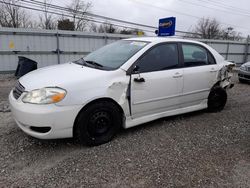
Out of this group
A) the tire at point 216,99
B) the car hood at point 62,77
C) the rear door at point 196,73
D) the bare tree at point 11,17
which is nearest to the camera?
the car hood at point 62,77

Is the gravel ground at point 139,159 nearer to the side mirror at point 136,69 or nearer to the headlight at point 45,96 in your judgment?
the headlight at point 45,96

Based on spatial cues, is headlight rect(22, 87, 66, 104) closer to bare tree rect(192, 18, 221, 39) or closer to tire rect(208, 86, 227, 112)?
tire rect(208, 86, 227, 112)

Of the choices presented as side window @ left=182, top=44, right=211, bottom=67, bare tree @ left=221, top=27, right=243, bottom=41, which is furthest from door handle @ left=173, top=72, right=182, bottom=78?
bare tree @ left=221, top=27, right=243, bottom=41

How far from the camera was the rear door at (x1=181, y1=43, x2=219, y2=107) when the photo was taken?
3631 mm

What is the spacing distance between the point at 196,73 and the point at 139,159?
6.74 feet

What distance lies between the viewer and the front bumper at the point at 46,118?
94.3 inches

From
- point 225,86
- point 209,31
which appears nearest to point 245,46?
point 225,86

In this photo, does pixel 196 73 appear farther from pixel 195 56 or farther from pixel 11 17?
pixel 11 17

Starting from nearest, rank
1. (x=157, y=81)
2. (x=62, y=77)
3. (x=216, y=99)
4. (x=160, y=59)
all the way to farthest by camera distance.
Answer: (x=62, y=77) → (x=157, y=81) → (x=160, y=59) → (x=216, y=99)

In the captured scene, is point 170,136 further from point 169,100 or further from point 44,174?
point 44,174

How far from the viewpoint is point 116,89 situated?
2811 millimetres

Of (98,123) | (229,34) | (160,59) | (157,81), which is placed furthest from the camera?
(229,34)

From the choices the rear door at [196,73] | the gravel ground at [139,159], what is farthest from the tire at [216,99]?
the gravel ground at [139,159]

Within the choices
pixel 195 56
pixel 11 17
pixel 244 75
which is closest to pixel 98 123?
pixel 195 56
